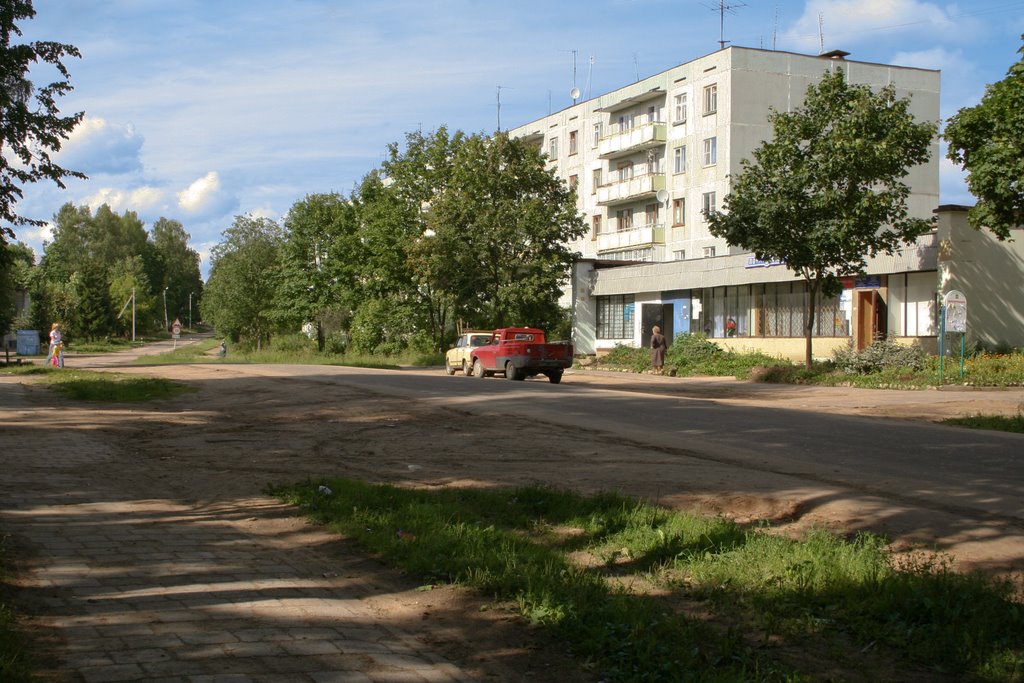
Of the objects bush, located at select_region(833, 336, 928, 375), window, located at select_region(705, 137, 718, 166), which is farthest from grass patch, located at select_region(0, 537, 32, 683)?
window, located at select_region(705, 137, 718, 166)

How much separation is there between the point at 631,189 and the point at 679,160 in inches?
147

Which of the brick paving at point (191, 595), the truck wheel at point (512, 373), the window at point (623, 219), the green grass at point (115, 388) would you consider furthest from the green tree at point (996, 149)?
the window at point (623, 219)

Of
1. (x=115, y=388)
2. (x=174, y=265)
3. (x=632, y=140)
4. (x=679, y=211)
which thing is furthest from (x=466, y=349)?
(x=174, y=265)

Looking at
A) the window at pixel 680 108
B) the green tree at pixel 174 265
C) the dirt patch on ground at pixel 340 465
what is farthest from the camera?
the green tree at pixel 174 265

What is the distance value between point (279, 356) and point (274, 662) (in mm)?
54889

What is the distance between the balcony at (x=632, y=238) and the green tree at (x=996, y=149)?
27.9 meters

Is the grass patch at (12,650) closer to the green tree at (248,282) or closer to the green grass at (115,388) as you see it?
the green grass at (115,388)

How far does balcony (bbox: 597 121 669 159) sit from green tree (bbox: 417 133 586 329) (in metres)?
10.2

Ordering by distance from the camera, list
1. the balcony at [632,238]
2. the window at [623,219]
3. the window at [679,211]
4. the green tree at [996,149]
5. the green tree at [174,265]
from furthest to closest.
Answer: the green tree at [174,265] → the window at [623,219] → the balcony at [632,238] → the window at [679,211] → the green tree at [996,149]

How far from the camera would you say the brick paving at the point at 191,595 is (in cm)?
450

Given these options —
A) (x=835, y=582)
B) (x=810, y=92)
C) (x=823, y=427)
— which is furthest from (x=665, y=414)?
(x=810, y=92)

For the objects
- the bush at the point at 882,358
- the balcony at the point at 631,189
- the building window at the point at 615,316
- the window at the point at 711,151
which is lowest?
the bush at the point at 882,358

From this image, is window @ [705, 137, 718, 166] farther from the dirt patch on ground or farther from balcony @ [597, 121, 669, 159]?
the dirt patch on ground

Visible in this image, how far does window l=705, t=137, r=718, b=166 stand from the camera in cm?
5056
